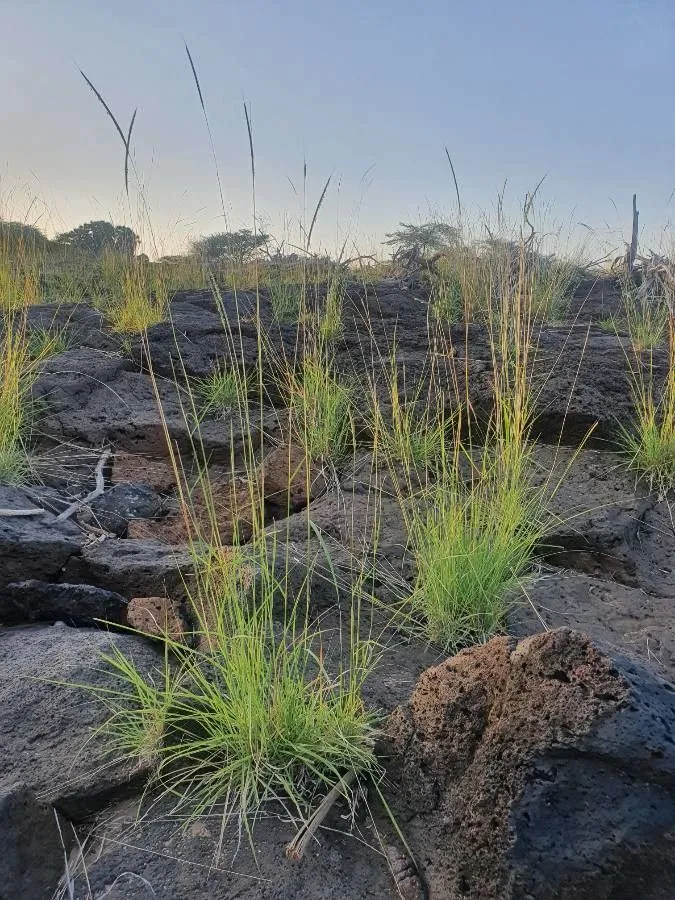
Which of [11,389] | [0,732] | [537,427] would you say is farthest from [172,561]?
[537,427]

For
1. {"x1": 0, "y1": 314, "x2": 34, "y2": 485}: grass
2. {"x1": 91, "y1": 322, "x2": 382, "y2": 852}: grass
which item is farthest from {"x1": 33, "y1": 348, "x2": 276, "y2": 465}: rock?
{"x1": 91, "y1": 322, "x2": 382, "y2": 852}: grass

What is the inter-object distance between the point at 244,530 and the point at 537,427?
1.49 meters

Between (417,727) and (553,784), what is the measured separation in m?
0.35

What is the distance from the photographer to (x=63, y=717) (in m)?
1.67

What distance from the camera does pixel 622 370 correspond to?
3.77 m

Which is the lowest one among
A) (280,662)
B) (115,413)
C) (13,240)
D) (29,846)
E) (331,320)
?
(29,846)

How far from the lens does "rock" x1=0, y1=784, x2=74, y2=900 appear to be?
4.39ft

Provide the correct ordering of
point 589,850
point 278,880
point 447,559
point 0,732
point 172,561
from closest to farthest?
point 589,850, point 278,880, point 0,732, point 447,559, point 172,561

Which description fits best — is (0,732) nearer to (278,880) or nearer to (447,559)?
(278,880)

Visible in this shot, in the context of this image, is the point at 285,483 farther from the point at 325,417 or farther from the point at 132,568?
the point at 132,568

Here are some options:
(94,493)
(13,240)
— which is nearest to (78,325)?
(13,240)

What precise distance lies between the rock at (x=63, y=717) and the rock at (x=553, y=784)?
667 millimetres

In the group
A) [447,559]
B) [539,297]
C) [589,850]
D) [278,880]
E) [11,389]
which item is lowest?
[278,880]

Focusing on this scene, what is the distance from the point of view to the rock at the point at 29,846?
1338 mm
